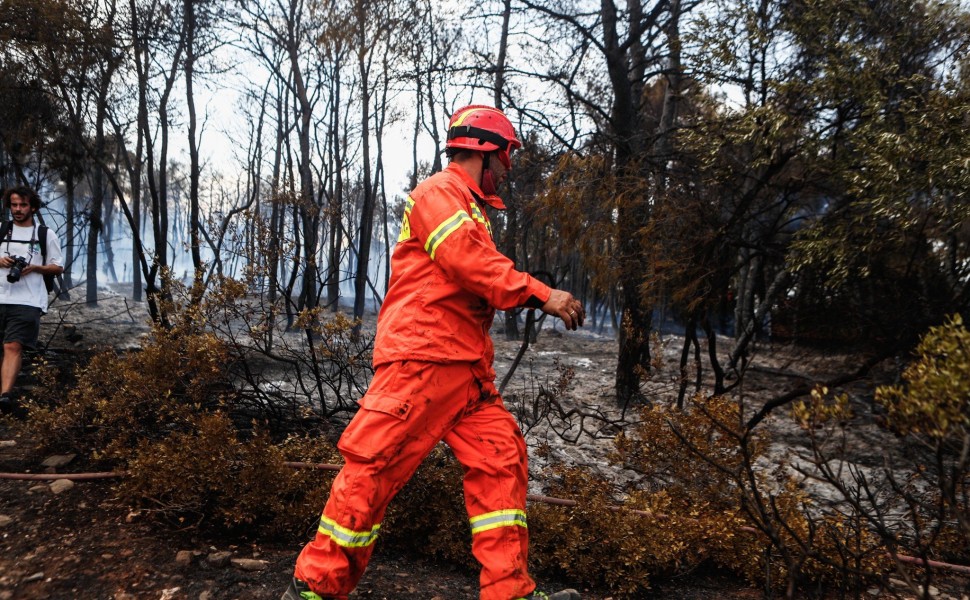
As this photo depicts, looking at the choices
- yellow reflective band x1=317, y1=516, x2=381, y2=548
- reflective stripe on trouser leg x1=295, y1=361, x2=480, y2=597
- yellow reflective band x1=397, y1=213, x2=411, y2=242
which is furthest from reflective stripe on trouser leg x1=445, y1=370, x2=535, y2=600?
yellow reflective band x1=397, y1=213, x2=411, y2=242

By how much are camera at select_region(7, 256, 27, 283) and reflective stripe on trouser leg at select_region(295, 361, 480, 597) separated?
12.7 ft

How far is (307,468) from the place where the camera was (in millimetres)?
3232

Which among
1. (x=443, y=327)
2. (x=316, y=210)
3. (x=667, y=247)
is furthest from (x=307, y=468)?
(x=316, y=210)

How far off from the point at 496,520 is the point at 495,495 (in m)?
0.09

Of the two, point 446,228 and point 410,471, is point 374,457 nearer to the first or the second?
point 410,471

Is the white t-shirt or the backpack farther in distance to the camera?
the backpack

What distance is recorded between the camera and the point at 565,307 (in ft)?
6.97

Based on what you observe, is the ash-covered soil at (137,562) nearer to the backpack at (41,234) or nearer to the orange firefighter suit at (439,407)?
the orange firefighter suit at (439,407)

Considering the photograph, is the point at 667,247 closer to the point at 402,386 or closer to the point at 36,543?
the point at 402,386

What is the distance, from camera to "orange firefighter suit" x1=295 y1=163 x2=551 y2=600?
2.06 metres

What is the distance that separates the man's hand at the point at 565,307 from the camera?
6.93 feet

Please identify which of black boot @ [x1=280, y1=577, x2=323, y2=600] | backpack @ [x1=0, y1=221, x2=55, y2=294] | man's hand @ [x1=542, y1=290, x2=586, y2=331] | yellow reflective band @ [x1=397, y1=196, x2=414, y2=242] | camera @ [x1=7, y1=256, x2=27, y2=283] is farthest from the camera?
backpack @ [x1=0, y1=221, x2=55, y2=294]

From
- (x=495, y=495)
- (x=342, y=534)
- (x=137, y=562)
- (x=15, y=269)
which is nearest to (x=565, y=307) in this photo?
(x=495, y=495)

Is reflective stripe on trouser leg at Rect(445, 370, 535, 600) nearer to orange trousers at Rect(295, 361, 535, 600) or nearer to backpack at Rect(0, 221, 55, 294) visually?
orange trousers at Rect(295, 361, 535, 600)
